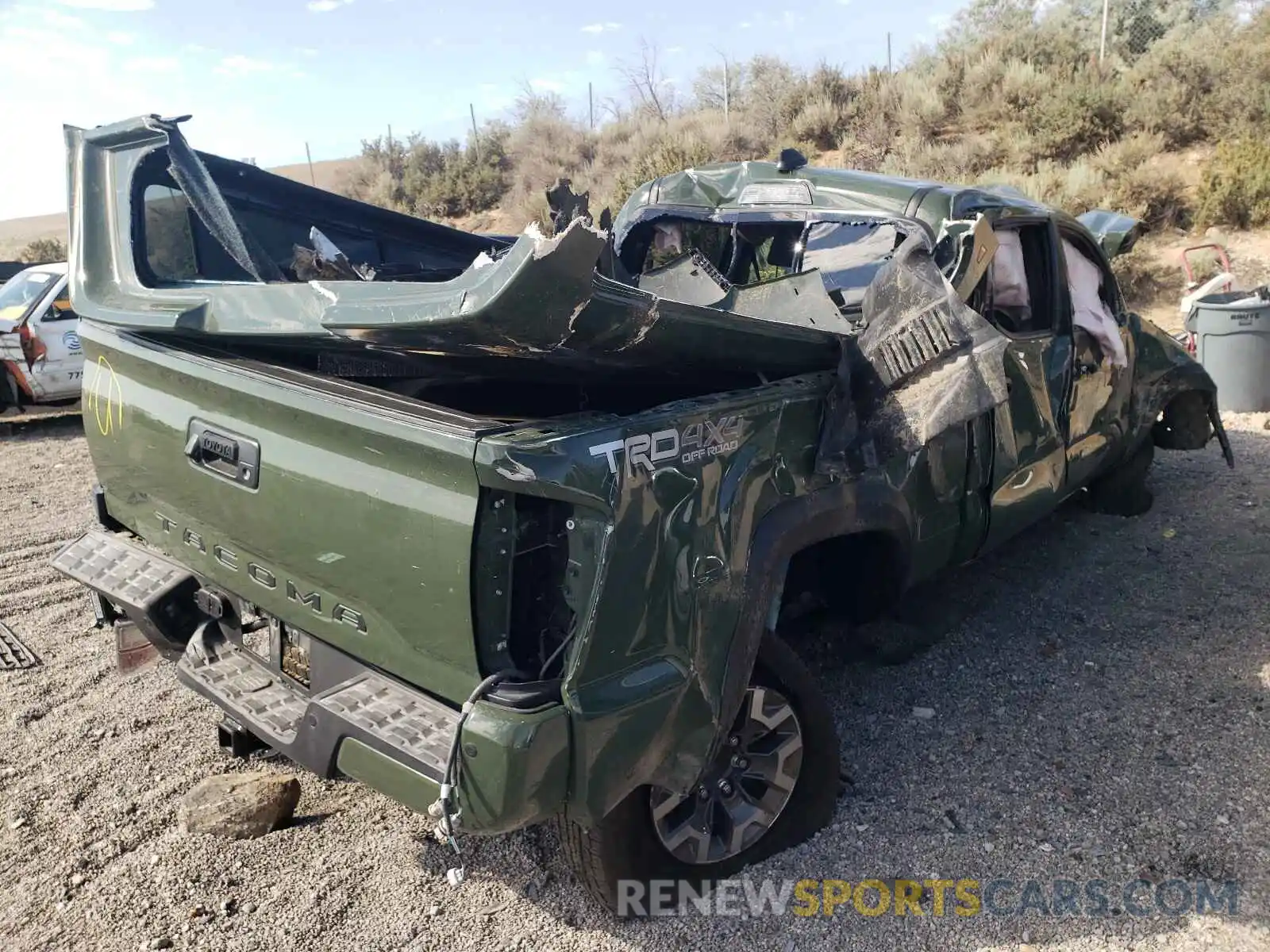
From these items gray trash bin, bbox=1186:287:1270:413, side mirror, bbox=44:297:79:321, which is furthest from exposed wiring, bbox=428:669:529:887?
side mirror, bbox=44:297:79:321

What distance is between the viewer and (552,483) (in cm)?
215

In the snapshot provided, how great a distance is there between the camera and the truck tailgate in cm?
228

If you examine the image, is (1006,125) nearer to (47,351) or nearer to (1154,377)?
(1154,377)

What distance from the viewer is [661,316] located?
90.4 inches

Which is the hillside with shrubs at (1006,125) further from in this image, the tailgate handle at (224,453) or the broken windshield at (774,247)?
the tailgate handle at (224,453)

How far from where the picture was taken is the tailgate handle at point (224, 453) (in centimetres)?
266

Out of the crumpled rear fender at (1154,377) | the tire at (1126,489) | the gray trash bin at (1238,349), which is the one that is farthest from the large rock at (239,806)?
the gray trash bin at (1238,349)

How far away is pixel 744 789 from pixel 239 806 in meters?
1.62

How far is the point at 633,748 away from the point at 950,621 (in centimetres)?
269

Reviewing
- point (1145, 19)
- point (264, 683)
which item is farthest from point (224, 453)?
point (1145, 19)

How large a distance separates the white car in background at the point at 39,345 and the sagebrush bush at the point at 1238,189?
43.2 ft

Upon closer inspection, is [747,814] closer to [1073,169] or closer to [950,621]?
[950,621]

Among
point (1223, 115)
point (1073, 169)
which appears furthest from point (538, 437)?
point (1223, 115)

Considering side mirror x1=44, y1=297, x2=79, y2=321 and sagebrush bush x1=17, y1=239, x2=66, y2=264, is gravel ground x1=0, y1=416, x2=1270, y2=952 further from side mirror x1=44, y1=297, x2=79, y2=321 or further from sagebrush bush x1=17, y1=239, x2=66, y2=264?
sagebrush bush x1=17, y1=239, x2=66, y2=264
